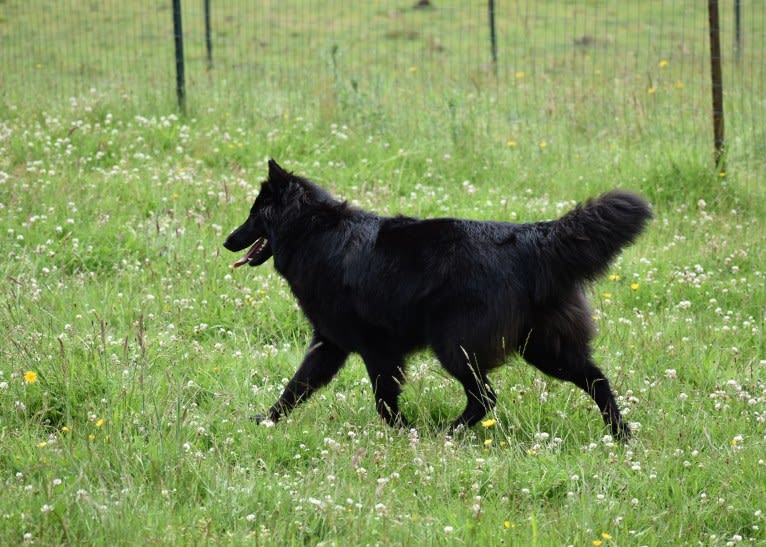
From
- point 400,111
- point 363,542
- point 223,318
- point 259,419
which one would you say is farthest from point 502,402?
point 400,111

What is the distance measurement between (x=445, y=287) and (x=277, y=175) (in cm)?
106

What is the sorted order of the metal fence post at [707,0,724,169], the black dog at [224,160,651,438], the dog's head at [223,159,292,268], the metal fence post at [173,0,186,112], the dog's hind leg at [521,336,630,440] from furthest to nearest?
the metal fence post at [173,0,186,112] → the metal fence post at [707,0,724,169] → the dog's head at [223,159,292,268] → the dog's hind leg at [521,336,630,440] → the black dog at [224,160,651,438]

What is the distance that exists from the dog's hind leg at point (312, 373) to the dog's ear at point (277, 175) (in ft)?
2.60

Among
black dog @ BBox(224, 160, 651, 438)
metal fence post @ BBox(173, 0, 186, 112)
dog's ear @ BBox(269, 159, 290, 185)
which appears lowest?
black dog @ BBox(224, 160, 651, 438)

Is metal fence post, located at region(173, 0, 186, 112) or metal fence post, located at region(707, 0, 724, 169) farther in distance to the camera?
metal fence post, located at region(173, 0, 186, 112)

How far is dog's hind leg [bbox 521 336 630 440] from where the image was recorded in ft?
14.3

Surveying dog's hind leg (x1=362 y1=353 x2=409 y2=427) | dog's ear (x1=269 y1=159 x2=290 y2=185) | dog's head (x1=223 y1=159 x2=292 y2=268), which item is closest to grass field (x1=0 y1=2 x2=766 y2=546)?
dog's hind leg (x1=362 y1=353 x2=409 y2=427)

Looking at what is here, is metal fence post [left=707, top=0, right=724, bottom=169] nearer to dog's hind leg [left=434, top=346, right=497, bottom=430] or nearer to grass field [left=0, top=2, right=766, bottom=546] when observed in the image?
grass field [left=0, top=2, right=766, bottom=546]

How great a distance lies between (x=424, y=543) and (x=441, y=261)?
58.2 inches

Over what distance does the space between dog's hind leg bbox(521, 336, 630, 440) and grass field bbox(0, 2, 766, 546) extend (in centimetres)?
9

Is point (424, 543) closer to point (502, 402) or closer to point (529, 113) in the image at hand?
point (502, 402)

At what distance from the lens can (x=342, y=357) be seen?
486cm

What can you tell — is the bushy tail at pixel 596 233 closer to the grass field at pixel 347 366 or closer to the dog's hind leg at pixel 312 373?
the grass field at pixel 347 366

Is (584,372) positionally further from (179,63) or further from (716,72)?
(179,63)
